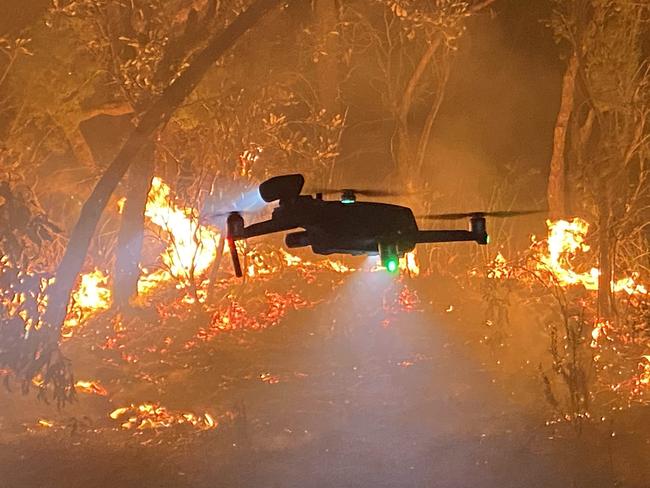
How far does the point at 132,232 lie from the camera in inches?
380

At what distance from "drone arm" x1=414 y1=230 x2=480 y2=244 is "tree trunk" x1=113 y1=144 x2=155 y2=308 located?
6635mm

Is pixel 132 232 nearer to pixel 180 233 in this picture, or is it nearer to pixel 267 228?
pixel 180 233

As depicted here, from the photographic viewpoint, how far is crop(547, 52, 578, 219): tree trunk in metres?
10.6

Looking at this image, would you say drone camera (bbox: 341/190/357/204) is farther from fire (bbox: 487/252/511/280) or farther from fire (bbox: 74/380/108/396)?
fire (bbox: 487/252/511/280)

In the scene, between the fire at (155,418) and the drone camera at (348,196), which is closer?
the drone camera at (348,196)

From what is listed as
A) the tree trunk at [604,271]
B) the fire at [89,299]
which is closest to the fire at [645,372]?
the tree trunk at [604,271]

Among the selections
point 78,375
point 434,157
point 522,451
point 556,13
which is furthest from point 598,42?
point 78,375

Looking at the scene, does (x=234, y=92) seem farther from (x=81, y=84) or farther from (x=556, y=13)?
(x=556, y=13)

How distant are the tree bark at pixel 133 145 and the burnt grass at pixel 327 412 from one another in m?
1.21

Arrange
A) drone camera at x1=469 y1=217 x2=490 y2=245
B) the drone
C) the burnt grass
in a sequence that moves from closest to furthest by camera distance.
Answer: the drone, drone camera at x1=469 y1=217 x2=490 y2=245, the burnt grass

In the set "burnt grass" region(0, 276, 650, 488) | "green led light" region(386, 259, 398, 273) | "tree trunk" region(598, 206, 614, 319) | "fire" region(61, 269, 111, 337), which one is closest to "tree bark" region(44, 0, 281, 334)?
"burnt grass" region(0, 276, 650, 488)

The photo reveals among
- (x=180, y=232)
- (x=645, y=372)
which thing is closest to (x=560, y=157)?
(x=645, y=372)

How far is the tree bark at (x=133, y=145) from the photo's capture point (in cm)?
744

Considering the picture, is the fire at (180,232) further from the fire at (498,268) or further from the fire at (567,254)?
the fire at (567,254)
